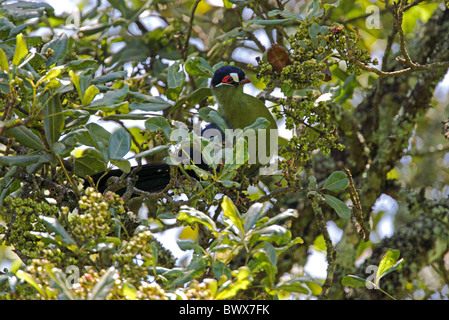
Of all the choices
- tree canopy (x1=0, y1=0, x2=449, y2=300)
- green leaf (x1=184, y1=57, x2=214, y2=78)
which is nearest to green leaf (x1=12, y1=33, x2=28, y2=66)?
tree canopy (x1=0, y1=0, x2=449, y2=300)

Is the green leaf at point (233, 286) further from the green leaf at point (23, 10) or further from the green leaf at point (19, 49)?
the green leaf at point (23, 10)

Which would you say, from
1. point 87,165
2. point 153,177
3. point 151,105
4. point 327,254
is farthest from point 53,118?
point 327,254

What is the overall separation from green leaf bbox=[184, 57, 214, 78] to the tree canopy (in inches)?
0.6

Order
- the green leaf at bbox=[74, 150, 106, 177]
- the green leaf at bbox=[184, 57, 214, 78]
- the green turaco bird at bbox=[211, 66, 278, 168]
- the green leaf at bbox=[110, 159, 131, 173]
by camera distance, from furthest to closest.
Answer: the green turaco bird at bbox=[211, 66, 278, 168]
the green leaf at bbox=[184, 57, 214, 78]
the green leaf at bbox=[74, 150, 106, 177]
the green leaf at bbox=[110, 159, 131, 173]

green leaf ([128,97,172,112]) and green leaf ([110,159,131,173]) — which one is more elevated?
green leaf ([128,97,172,112])

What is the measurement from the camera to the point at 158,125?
2.61 metres

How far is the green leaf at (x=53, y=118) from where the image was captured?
2305 mm

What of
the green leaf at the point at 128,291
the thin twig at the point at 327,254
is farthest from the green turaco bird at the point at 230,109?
the green leaf at the point at 128,291

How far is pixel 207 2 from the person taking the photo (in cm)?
568

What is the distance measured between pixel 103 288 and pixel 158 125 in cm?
109

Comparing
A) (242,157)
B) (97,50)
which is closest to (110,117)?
(242,157)

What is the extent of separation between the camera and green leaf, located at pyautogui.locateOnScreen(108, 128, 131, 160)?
2422mm

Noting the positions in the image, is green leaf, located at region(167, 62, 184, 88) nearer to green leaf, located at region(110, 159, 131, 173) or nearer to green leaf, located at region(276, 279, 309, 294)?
green leaf, located at region(110, 159, 131, 173)

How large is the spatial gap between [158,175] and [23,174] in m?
1.12
